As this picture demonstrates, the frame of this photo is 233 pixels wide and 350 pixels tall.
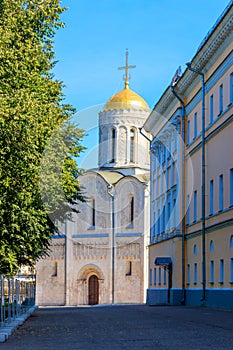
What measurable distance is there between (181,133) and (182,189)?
286 cm

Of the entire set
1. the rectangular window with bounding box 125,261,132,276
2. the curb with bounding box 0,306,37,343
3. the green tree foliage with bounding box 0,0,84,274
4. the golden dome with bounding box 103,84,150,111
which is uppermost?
the golden dome with bounding box 103,84,150,111

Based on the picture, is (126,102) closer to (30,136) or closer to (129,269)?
(129,269)

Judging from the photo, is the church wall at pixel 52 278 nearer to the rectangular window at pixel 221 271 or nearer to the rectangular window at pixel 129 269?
the rectangular window at pixel 129 269

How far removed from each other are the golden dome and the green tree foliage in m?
38.9

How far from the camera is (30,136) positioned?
66.5ft

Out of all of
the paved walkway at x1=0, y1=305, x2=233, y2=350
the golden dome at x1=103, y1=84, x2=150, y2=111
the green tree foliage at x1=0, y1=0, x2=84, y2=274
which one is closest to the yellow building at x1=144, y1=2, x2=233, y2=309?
the green tree foliage at x1=0, y1=0, x2=84, y2=274

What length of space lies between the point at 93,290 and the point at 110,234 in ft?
16.3

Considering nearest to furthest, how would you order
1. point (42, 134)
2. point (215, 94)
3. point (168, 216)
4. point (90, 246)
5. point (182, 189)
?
point (42, 134) → point (215, 94) → point (182, 189) → point (168, 216) → point (90, 246)

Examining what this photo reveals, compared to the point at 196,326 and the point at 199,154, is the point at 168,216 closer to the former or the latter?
the point at 199,154

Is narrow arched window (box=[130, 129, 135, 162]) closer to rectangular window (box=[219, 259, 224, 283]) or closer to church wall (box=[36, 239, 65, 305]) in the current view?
church wall (box=[36, 239, 65, 305])

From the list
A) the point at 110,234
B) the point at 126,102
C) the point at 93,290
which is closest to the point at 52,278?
the point at 93,290

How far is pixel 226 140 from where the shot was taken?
2931cm

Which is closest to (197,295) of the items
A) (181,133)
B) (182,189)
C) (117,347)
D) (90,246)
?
(182,189)

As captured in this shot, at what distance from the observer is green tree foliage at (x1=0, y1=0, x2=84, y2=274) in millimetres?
20203
